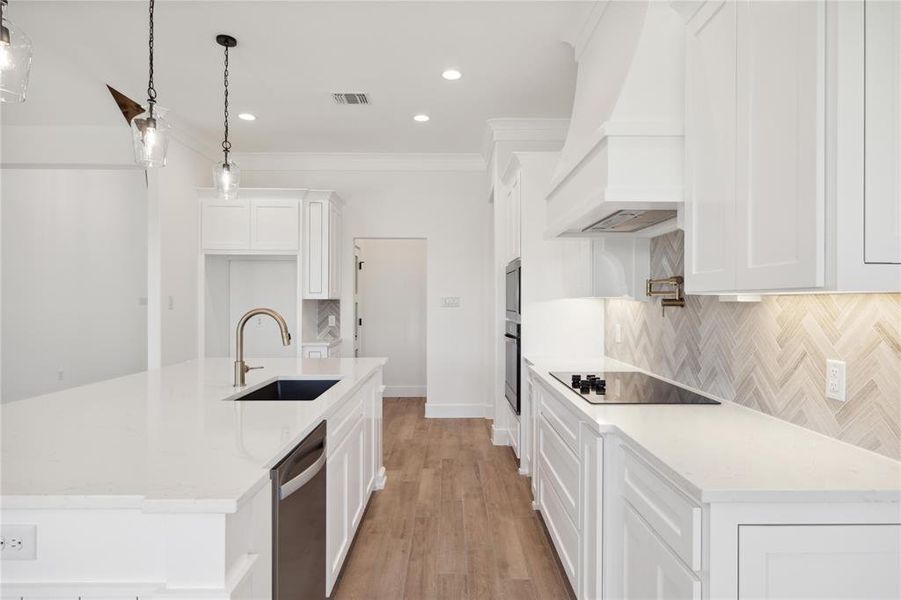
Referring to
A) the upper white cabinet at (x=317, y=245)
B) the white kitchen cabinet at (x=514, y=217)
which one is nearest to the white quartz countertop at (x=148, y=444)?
the white kitchen cabinet at (x=514, y=217)

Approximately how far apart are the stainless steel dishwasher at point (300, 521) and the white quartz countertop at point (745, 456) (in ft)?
3.15

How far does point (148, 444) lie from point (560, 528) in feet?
5.78

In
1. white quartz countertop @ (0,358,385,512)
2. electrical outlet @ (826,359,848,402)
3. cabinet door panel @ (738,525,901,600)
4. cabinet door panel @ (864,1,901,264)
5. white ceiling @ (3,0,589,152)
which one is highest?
white ceiling @ (3,0,589,152)

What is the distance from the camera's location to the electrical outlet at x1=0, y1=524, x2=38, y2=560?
1006 mm

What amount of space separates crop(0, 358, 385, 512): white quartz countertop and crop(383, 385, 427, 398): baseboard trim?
463cm

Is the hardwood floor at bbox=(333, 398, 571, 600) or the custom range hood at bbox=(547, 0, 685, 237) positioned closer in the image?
the custom range hood at bbox=(547, 0, 685, 237)

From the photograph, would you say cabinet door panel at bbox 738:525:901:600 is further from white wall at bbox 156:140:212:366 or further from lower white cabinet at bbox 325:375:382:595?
white wall at bbox 156:140:212:366

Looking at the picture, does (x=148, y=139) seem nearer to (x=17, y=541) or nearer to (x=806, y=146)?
(x=17, y=541)

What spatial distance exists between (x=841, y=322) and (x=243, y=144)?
5.29 meters

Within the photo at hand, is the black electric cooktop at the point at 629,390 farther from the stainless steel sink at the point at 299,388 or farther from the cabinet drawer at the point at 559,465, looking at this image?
the stainless steel sink at the point at 299,388

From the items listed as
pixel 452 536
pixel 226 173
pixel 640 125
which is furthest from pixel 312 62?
pixel 452 536

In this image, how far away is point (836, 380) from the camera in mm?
1495

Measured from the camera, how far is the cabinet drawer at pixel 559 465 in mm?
2047

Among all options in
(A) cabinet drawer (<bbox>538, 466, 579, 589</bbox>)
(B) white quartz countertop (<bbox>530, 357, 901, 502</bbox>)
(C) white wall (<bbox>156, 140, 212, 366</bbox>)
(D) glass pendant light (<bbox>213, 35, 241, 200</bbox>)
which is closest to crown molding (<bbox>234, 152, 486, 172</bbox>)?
(C) white wall (<bbox>156, 140, 212, 366</bbox>)
